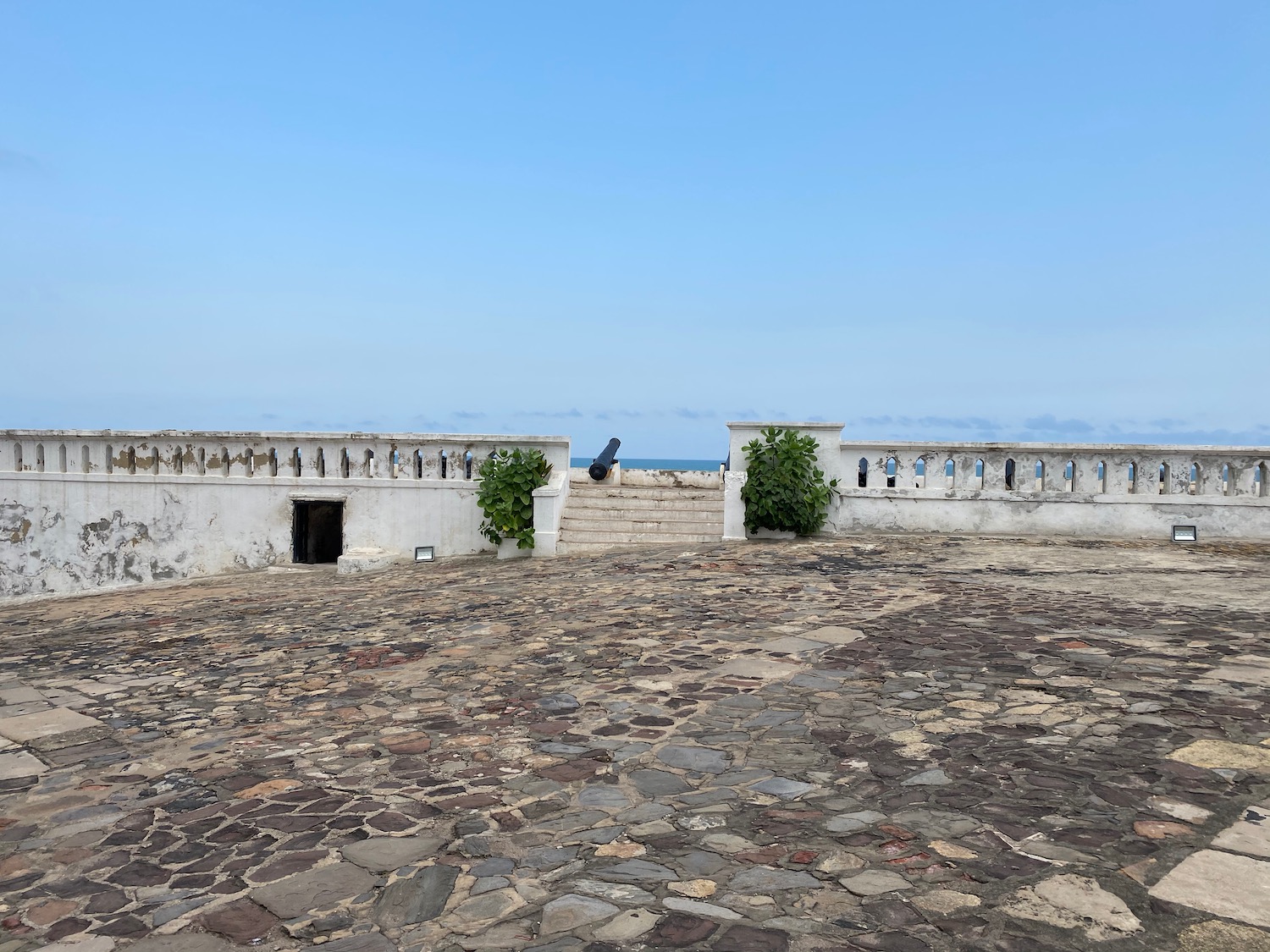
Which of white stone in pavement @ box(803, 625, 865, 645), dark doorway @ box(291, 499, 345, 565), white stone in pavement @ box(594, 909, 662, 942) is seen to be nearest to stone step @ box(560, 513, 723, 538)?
dark doorway @ box(291, 499, 345, 565)

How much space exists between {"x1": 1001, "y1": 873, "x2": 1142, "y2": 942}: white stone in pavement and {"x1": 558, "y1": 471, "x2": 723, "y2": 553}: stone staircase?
9.60 meters

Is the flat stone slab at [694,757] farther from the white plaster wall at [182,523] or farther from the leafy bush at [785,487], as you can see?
the white plaster wall at [182,523]

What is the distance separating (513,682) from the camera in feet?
17.5

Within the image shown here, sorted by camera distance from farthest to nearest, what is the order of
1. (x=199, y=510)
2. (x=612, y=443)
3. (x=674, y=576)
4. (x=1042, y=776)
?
(x=612, y=443), (x=199, y=510), (x=674, y=576), (x=1042, y=776)

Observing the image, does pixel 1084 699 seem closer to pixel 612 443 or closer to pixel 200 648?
pixel 200 648

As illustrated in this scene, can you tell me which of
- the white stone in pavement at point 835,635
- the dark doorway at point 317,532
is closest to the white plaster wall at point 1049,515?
the white stone in pavement at point 835,635

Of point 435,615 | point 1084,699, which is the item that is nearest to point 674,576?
point 435,615

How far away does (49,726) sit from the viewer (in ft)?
16.0

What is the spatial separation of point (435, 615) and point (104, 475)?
30.7 ft

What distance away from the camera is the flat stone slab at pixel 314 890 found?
270 centimetres

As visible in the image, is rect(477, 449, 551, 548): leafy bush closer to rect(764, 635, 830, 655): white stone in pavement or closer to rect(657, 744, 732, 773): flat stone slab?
rect(764, 635, 830, 655): white stone in pavement

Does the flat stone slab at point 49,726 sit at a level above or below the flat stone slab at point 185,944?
below

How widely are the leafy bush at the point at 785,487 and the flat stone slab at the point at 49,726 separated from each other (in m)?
8.98

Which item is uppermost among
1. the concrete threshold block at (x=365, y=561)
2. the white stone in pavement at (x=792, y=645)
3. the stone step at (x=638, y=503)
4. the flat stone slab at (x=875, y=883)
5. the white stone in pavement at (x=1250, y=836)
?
the stone step at (x=638, y=503)
